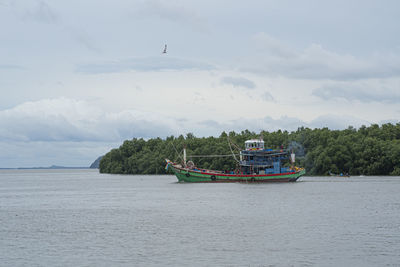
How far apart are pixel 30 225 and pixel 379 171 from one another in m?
131

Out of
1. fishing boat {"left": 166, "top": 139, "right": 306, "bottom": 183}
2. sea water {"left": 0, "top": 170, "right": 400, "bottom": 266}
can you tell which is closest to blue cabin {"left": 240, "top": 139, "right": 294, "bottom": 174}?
fishing boat {"left": 166, "top": 139, "right": 306, "bottom": 183}

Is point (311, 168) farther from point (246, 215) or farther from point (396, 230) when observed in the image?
point (396, 230)

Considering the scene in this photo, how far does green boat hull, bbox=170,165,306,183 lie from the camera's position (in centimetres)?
12719

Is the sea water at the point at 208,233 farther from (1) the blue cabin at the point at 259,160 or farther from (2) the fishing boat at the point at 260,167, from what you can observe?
(1) the blue cabin at the point at 259,160

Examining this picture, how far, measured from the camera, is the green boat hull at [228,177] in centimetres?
12719

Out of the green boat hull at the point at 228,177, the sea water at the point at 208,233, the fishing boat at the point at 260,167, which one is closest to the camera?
the sea water at the point at 208,233

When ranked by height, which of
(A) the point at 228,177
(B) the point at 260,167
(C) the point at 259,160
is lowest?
(A) the point at 228,177

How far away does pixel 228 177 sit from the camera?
431ft

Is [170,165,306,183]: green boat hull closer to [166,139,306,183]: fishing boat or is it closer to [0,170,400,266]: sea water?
[166,139,306,183]: fishing boat

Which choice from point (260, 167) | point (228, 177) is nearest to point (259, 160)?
point (260, 167)

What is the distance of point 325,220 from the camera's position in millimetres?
57500

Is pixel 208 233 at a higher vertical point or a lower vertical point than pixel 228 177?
lower

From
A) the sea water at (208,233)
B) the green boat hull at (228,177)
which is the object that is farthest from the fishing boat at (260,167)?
the sea water at (208,233)

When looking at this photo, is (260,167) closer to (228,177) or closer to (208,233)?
(228,177)
